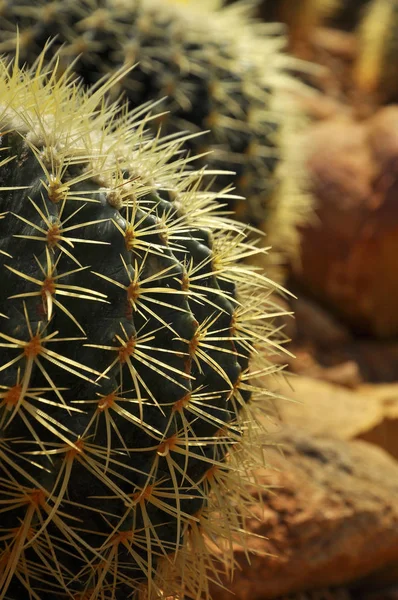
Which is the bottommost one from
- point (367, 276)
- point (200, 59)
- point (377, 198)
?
point (367, 276)

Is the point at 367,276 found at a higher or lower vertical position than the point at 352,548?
lower

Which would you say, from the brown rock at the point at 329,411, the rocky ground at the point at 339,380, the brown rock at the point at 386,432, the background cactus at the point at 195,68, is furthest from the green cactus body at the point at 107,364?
the brown rock at the point at 386,432

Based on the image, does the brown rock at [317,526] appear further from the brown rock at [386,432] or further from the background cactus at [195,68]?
the background cactus at [195,68]

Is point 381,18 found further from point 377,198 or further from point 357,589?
point 357,589

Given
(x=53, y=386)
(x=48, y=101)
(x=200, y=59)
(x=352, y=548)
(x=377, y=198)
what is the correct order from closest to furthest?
(x=53, y=386) < (x=48, y=101) < (x=352, y=548) < (x=200, y=59) < (x=377, y=198)

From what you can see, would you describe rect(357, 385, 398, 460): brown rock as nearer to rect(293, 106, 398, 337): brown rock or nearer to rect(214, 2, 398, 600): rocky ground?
rect(214, 2, 398, 600): rocky ground

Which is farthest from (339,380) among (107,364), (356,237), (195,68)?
(107,364)

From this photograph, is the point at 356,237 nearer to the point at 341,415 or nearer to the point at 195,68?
the point at 341,415

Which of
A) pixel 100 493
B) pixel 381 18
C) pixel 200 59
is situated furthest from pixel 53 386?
pixel 381 18
